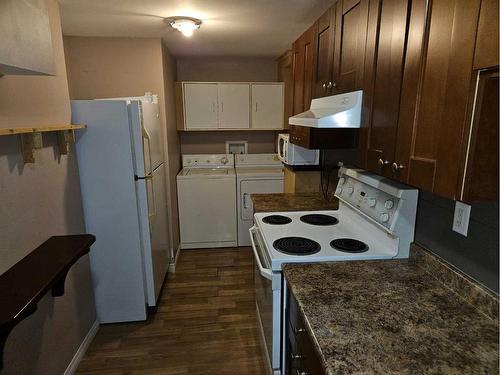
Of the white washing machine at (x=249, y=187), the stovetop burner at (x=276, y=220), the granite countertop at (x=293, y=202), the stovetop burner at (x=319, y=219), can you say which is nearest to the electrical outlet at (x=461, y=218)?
the stovetop burner at (x=319, y=219)

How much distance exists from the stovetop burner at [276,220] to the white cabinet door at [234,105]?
203cm

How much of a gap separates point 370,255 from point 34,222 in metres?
1.69

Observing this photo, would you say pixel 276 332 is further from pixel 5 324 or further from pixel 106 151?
pixel 106 151

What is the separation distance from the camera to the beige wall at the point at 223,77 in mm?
3953

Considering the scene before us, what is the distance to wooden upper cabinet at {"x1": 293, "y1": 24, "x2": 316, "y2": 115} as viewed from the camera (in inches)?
81.0

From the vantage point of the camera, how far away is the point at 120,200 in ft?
7.36

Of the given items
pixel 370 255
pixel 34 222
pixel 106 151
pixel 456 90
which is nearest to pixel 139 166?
pixel 106 151

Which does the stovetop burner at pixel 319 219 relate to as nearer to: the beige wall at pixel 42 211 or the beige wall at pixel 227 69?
the beige wall at pixel 42 211

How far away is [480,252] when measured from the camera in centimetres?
108

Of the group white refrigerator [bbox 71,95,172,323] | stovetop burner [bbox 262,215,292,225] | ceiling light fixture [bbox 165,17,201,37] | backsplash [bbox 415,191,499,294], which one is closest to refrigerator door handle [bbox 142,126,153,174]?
white refrigerator [bbox 71,95,172,323]

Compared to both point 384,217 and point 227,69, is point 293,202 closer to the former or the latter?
point 384,217

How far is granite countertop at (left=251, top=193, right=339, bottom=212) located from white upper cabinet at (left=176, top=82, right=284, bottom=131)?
4.81ft

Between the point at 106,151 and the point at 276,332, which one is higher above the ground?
the point at 106,151

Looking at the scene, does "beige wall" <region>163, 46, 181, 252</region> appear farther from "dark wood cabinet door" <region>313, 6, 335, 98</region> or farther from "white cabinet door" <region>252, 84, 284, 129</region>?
"dark wood cabinet door" <region>313, 6, 335, 98</region>
